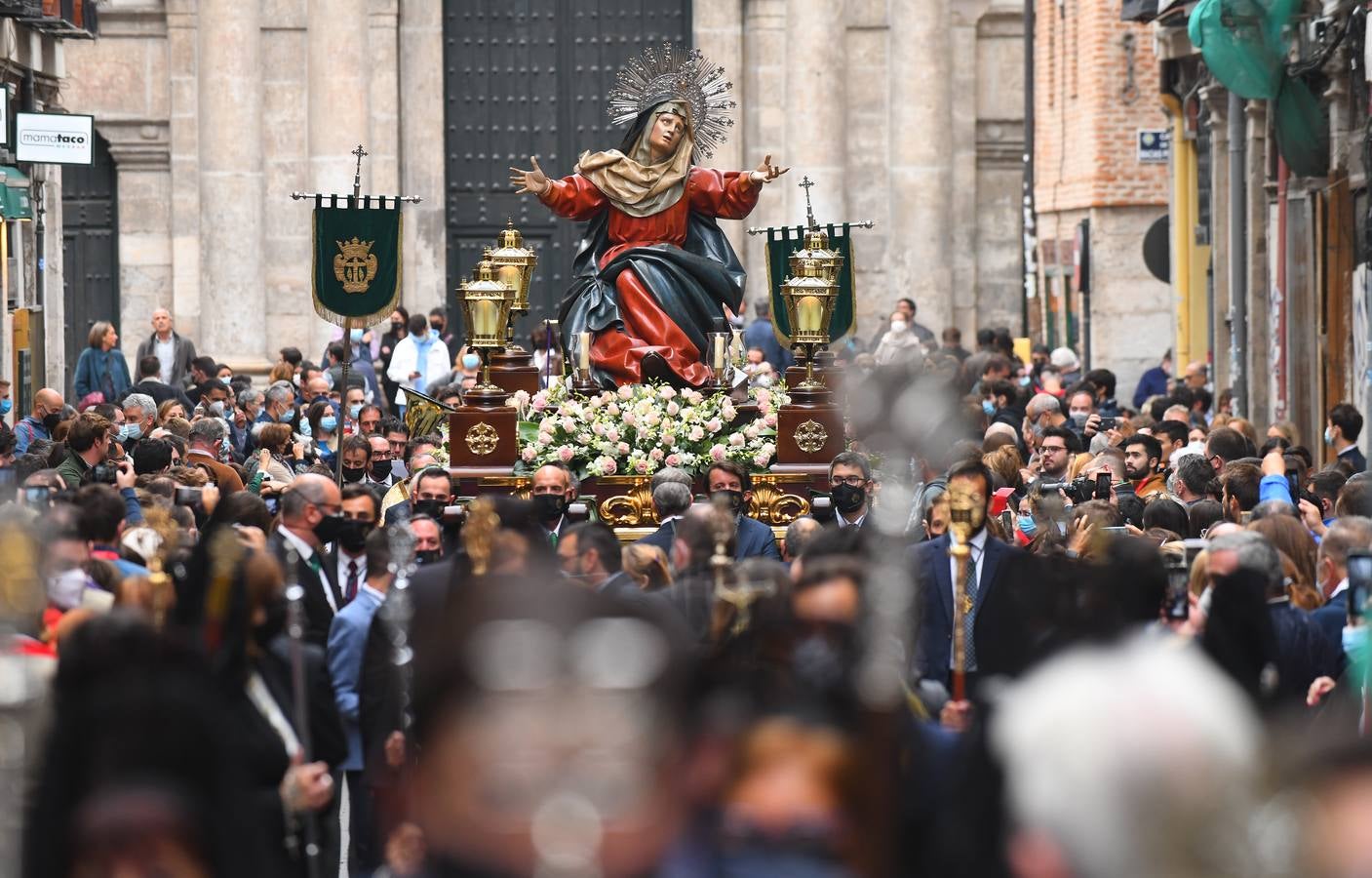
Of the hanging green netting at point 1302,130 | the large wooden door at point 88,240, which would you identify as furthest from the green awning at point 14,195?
the hanging green netting at point 1302,130

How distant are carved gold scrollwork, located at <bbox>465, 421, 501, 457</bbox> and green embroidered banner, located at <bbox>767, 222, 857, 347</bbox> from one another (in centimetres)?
263

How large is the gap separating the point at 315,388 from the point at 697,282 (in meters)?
5.46

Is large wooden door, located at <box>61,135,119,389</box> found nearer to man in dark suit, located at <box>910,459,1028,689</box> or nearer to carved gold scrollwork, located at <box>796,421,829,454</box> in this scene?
carved gold scrollwork, located at <box>796,421,829,454</box>

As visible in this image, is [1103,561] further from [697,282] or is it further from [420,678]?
[697,282]

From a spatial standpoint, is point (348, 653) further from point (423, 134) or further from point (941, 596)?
point (423, 134)

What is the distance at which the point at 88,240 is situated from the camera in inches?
Result: 1315

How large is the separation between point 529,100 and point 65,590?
24796mm

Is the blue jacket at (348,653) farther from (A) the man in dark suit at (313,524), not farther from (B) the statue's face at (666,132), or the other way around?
(B) the statue's face at (666,132)

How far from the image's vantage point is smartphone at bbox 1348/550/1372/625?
8336mm

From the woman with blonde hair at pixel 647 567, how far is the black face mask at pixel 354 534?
3.90ft

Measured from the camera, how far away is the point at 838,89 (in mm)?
33094

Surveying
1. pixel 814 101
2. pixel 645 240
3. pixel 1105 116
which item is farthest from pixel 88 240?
pixel 645 240

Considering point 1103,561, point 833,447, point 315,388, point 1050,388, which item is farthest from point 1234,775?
point 1050,388

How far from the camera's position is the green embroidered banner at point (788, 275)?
59.7 feet
